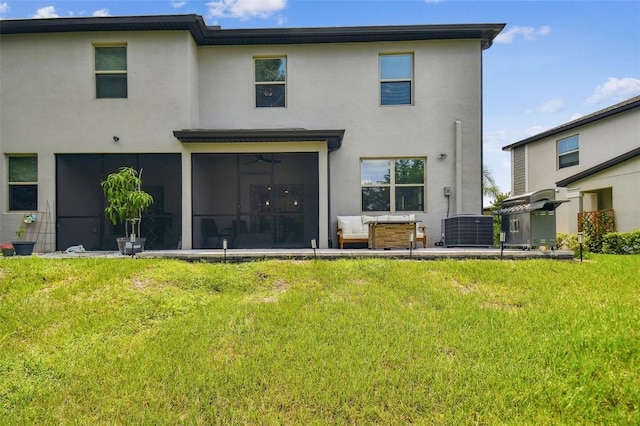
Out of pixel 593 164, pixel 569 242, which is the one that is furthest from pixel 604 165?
pixel 569 242

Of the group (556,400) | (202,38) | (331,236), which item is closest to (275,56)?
(202,38)

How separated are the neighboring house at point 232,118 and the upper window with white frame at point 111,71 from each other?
0.10 ft

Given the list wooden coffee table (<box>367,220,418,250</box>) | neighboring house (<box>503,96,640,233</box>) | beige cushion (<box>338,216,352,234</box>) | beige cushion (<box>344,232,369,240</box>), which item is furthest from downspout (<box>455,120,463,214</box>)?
beige cushion (<box>338,216,352,234</box>)

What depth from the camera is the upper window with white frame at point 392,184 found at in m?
11.1

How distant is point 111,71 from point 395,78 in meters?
7.72

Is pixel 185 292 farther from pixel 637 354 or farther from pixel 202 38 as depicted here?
pixel 202 38

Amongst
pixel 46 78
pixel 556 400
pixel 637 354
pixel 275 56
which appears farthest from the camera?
pixel 275 56

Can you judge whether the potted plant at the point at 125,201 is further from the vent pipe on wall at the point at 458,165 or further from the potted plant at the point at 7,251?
the vent pipe on wall at the point at 458,165

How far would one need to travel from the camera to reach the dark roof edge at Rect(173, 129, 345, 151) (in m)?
9.57

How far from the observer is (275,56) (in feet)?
37.0

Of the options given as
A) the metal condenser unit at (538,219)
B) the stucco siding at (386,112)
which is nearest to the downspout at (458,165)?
the stucco siding at (386,112)

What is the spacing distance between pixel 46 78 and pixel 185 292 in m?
8.50

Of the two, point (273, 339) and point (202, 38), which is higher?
point (202, 38)

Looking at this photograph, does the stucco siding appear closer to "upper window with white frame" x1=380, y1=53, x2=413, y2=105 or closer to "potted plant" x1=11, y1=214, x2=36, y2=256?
"upper window with white frame" x1=380, y1=53, x2=413, y2=105
